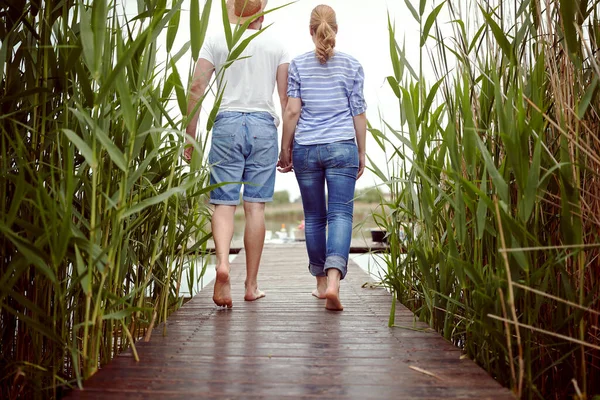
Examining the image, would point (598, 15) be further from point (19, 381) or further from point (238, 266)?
point (238, 266)

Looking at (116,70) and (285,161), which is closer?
(116,70)

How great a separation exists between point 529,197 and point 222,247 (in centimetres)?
129

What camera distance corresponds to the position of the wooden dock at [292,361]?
1224mm

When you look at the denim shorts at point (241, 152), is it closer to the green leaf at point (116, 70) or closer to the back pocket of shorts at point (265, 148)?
A: the back pocket of shorts at point (265, 148)

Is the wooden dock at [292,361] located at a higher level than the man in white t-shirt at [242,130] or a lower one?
lower

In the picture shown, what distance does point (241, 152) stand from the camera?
229 centimetres

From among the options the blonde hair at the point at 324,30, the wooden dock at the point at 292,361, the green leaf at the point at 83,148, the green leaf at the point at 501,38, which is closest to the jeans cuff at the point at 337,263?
the wooden dock at the point at 292,361

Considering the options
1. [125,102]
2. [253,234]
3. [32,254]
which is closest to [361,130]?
[253,234]

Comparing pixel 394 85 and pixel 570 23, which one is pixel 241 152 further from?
pixel 570 23

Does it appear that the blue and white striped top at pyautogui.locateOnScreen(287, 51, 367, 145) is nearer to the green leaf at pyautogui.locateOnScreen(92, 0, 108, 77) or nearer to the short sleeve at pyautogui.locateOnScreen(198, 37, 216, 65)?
the short sleeve at pyautogui.locateOnScreen(198, 37, 216, 65)

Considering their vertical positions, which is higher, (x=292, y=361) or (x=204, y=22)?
(x=204, y=22)

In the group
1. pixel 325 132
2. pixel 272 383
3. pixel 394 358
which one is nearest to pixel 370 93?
pixel 325 132

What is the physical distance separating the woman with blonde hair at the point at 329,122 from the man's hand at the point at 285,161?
105 mm

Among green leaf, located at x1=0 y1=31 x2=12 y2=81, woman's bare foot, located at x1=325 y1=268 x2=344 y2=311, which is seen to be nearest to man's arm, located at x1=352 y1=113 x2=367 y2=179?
woman's bare foot, located at x1=325 y1=268 x2=344 y2=311
